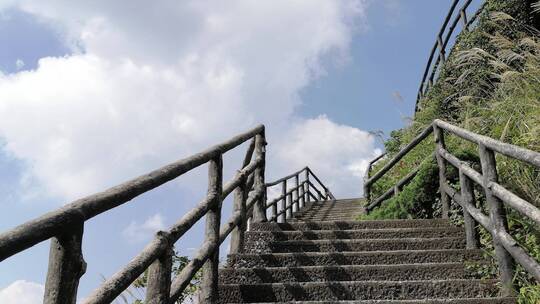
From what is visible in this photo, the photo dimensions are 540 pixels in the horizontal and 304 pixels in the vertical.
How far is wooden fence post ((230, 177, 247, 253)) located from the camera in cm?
466

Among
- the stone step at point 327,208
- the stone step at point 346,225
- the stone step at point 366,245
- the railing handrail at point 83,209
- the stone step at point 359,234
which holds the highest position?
the stone step at point 327,208

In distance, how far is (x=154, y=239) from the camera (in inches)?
99.7

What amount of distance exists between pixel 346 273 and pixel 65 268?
115 inches

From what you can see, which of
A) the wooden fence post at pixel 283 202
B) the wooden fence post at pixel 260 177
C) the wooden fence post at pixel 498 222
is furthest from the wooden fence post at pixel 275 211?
the wooden fence post at pixel 498 222

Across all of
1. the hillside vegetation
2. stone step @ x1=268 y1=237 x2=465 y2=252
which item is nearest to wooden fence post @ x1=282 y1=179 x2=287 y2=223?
the hillside vegetation

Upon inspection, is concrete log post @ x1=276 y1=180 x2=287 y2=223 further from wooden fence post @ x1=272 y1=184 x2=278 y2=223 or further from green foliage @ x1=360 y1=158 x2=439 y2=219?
green foliage @ x1=360 y1=158 x2=439 y2=219

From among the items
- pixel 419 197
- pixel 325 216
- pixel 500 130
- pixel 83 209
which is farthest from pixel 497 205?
pixel 325 216

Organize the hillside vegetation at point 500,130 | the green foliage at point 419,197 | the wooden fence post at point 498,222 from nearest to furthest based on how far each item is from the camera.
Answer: the wooden fence post at point 498,222 < the hillside vegetation at point 500,130 < the green foliage at point 419,197

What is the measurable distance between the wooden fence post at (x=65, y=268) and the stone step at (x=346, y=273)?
254 cm

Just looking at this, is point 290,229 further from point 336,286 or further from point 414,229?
point 336,286

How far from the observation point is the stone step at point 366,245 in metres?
4.81

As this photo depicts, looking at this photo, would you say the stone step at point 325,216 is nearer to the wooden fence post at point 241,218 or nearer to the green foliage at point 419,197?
the green foliage at point 419,197

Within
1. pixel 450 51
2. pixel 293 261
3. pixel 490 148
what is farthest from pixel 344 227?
pixel 450 51

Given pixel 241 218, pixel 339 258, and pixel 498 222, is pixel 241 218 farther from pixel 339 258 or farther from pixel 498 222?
pixel 498 222
